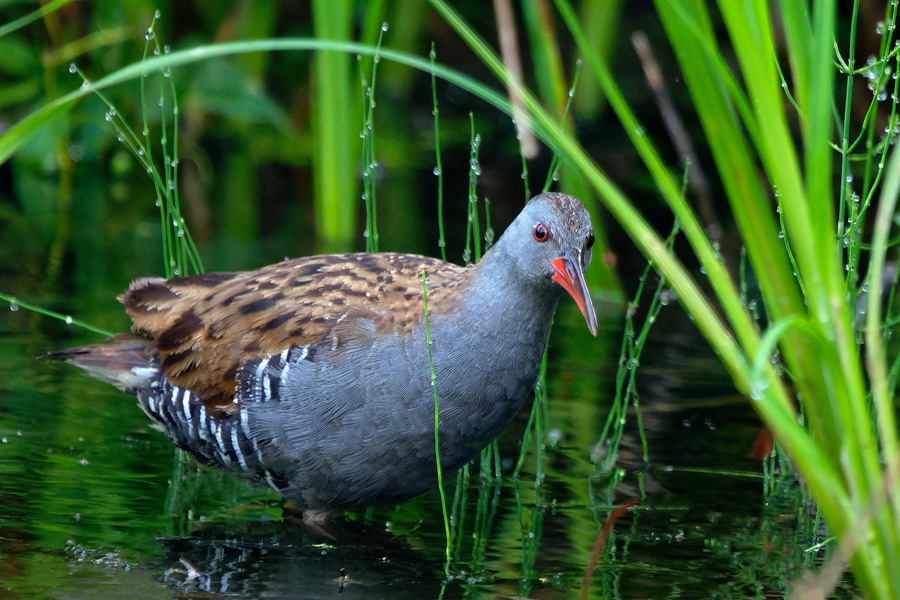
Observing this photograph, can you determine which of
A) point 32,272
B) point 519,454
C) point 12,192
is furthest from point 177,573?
point 12,192

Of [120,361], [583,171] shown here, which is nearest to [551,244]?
[583,171]

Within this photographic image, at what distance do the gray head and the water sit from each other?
727 mm

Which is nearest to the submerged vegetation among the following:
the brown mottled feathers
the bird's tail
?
the brown mottled feathers

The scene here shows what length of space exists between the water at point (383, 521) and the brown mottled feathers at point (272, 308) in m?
0.38

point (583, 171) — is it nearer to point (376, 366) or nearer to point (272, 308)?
point (376, 366)

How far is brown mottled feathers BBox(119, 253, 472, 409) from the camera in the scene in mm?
3000

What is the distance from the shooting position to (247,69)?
820 cm

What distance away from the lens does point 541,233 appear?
2.84 m

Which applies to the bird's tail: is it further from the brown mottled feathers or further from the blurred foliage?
the blurred foliage

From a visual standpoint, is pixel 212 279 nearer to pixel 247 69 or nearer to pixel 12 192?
pixel 12 192

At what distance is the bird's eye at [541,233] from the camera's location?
9.29 feet

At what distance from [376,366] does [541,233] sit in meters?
0.55

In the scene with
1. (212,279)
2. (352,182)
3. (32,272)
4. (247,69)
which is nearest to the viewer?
(212,279)

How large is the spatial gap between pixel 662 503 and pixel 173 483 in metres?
1.46
